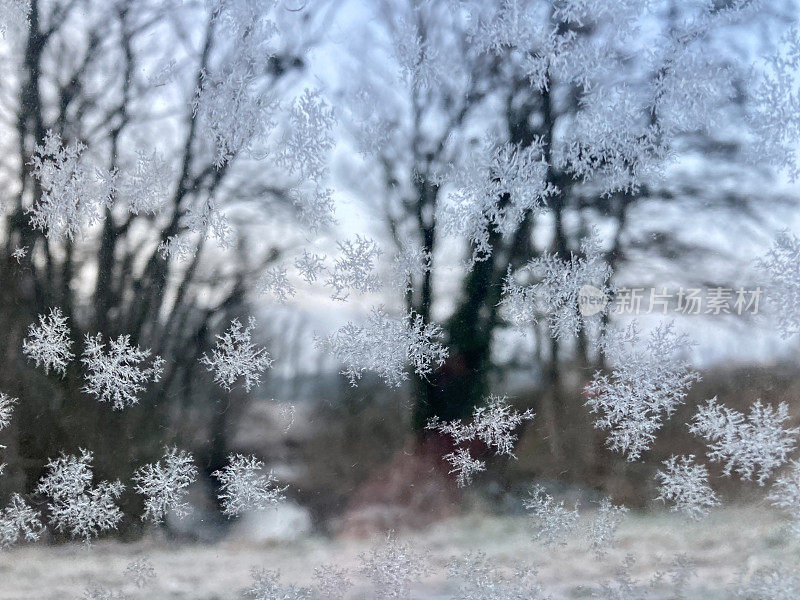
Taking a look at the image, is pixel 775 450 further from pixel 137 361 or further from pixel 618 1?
pixel 137 361

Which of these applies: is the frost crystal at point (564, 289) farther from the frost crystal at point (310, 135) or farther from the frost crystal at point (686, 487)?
the frost crystal at point (310, 135)

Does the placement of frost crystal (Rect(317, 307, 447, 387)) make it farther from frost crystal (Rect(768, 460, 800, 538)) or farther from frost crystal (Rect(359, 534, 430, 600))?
frost crystal (Rect(768, 460, 800, 538))

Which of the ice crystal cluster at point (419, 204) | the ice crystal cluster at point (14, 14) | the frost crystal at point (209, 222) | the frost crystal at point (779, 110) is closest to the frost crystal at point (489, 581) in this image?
the ice crystal cluster at point (419, 204)

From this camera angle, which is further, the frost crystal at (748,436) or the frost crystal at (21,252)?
the frost crystal at (21,252)

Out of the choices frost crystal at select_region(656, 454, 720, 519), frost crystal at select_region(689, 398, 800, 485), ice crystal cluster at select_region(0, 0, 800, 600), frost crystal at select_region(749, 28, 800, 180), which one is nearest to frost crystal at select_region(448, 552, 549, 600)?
ice crystal cluster at select_region(0, 0, 800, 600)

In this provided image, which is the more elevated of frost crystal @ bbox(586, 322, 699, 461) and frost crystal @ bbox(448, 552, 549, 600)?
frost crystal @ bbox(586, 322, 699, 461)

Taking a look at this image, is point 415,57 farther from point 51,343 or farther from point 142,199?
point 51,343

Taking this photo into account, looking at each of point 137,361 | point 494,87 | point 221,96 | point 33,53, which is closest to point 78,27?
point 33,53
